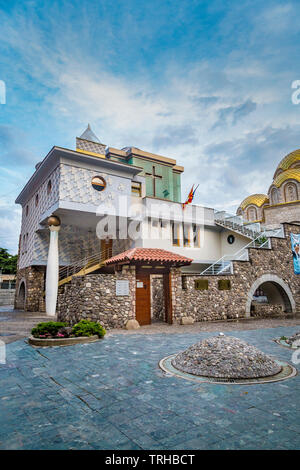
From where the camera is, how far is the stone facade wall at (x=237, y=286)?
14.0 metres

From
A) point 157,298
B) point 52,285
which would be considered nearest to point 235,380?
point 157,298

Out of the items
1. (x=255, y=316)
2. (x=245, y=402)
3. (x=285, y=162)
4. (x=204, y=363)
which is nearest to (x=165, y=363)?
(x=204, y=363)

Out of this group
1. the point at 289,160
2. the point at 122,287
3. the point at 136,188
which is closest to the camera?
the point at 122,287

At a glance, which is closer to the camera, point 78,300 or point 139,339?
point 139,339

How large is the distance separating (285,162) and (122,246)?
24905 mm

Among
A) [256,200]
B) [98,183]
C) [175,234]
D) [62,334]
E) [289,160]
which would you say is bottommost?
[62,334]

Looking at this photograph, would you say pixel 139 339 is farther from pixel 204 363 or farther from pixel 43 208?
pixel 43 208

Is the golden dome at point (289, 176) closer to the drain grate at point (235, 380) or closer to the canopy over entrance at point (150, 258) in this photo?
the canopy over entrance at point (150, 258)

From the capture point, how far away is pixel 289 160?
112 feet

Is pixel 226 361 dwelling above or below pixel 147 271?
below

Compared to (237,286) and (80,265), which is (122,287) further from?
(80,265)

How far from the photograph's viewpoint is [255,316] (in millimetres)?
16844

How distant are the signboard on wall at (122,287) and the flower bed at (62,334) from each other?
93.3 inches

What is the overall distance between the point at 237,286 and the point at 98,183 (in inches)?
424
